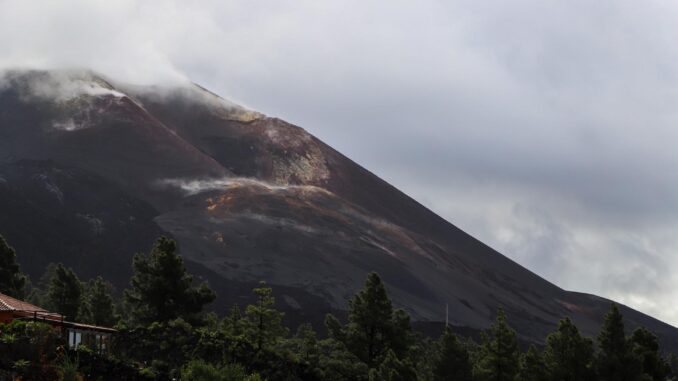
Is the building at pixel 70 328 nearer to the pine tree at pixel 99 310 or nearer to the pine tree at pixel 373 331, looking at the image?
the pine tree at pixel 373 331

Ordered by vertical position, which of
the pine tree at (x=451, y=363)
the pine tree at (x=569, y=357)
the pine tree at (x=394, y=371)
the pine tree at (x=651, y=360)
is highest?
the pine tree at (x=651, y=360)

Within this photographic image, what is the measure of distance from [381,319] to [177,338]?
89.9ft

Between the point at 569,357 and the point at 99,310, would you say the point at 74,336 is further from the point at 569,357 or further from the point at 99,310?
the point at 99,310

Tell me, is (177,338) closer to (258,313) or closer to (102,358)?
(102,358)

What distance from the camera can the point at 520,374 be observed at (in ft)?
210

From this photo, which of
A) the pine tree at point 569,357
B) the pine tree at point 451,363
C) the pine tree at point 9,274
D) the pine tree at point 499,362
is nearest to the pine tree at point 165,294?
the pine tree at point 9,274

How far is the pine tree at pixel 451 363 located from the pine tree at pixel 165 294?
20175 millimetres

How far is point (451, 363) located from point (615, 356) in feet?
54.3

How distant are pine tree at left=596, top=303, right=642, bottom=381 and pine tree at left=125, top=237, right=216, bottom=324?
2630 centimetres

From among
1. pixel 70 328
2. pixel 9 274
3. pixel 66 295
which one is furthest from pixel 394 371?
pixel 66 295

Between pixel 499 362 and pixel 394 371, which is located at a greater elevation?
pixel 499 362

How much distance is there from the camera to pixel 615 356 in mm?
57812

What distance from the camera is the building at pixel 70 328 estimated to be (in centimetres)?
3862

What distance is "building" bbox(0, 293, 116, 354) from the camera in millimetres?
38625
